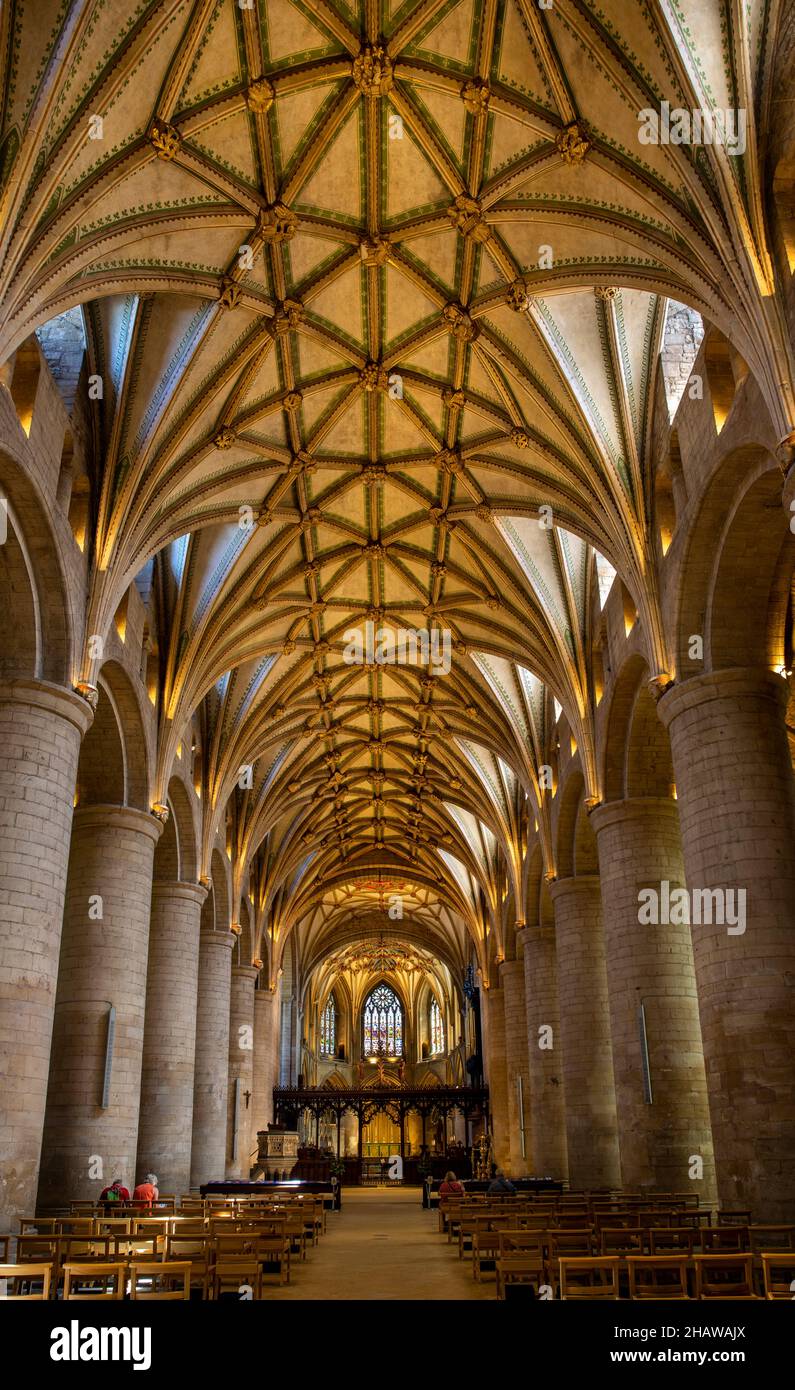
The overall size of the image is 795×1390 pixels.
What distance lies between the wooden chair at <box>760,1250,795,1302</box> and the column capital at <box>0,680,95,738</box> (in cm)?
1131

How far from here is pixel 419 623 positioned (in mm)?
27125

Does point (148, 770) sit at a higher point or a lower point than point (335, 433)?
lower

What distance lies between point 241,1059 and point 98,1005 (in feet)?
56.1

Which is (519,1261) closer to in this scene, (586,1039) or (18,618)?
(18,618)

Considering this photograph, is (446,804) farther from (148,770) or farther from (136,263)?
(136,263)

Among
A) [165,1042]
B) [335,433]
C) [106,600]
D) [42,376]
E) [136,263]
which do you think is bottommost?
[165,1042]

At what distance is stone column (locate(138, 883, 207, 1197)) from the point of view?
21719mm

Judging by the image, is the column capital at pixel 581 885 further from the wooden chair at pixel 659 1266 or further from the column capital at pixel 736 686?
the wooden chair at pixel 659 1266

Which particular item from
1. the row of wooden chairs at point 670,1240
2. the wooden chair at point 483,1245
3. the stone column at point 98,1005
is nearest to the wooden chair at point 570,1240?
the row of wooden chairs at point 670,1240

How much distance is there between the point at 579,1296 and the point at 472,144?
14181mm

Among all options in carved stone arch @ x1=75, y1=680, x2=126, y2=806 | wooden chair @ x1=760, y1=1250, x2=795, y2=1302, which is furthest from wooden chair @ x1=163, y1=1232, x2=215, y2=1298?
carved stone arch @ x1=75, y1=680, x2=126, y2=806

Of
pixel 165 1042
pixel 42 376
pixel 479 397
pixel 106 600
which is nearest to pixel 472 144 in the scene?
pixel 479 397

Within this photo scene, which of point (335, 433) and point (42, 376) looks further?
point (335, 433)

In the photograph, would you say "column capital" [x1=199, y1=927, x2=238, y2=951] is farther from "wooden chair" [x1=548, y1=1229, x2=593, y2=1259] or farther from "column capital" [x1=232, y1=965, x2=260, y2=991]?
"wooden chair" [x1=548, y1=1229, x2=593, y2=1259]
